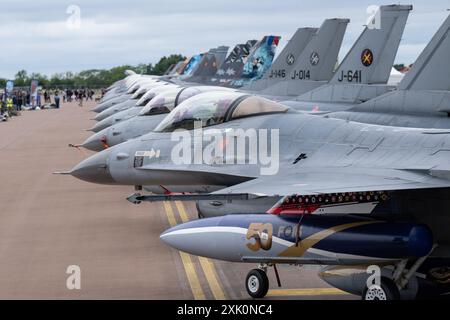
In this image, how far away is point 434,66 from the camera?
15.2 metres

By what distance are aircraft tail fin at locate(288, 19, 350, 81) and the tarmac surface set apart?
754 centimetres

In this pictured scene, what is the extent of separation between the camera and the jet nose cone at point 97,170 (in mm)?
15398

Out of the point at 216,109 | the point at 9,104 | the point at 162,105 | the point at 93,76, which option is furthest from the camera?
the point at 93,76

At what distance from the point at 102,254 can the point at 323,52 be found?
14649mm

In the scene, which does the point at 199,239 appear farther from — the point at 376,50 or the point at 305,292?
the point at 376,50

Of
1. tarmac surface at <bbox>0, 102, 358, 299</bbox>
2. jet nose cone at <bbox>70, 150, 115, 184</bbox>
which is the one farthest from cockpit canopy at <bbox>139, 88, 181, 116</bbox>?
jet nose cone at <bbox>70, 150, 115, 184</bbox>

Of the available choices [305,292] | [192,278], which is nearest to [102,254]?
[192,278]

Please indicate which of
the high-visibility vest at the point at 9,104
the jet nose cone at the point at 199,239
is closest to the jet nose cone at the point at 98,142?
the jet nose cone at the point at 199,239

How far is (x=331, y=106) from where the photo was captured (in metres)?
22.7

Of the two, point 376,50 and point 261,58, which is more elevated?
point 376,50

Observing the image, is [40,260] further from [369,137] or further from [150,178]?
[369,137]

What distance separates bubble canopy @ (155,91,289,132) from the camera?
14.0 metres

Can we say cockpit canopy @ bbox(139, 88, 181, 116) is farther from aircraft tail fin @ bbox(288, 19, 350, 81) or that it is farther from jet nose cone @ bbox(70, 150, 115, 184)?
aircraft tail fin @ bbox(288, 19, 350, 81)
